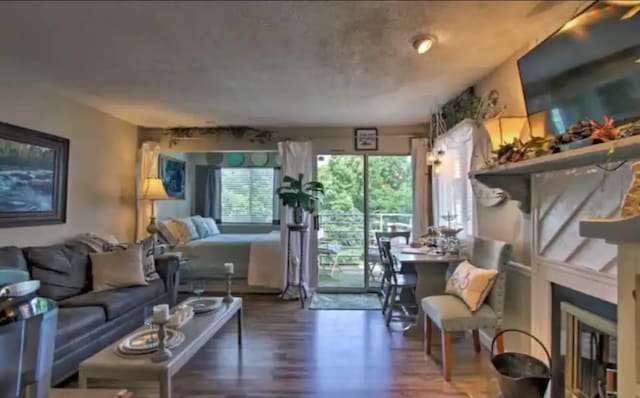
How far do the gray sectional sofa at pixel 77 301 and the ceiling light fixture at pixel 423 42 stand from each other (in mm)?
3080

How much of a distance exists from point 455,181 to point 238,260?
10.3ft

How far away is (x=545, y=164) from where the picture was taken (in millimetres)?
2068

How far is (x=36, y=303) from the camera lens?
1.09 m

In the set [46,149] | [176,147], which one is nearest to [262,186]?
[176,147]

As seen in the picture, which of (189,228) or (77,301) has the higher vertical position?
(189,228)

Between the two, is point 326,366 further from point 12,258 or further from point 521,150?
point 12,258

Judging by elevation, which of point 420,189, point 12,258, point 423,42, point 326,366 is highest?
point 423,42

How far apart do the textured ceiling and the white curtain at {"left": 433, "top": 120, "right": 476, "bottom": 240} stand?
1.50ft

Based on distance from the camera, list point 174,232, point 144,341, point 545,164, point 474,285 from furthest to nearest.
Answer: point 174,232 < point 474,285 < point 144,341 < point 545,164

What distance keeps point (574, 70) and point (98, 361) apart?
117 inches

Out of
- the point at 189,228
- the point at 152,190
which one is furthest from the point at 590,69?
the point at 189,228

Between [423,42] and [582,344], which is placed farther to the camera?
[423,42]

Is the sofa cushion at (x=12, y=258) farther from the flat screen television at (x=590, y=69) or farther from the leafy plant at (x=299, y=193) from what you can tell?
the flat screen television at (x=590, y=69)

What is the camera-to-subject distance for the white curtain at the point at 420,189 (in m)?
5.38
